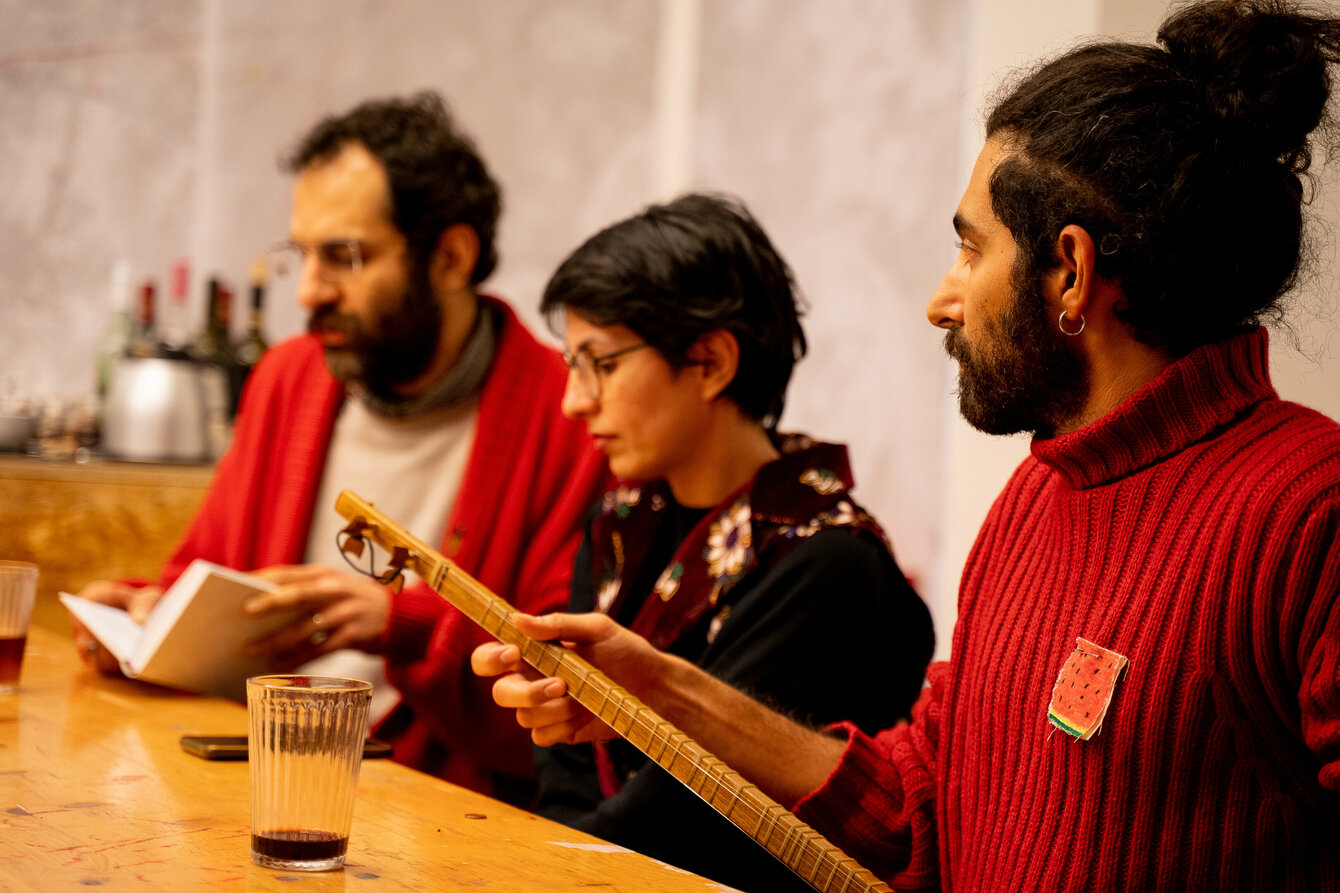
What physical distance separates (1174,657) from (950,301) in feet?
1.30

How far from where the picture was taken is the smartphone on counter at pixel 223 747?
4.52 ft

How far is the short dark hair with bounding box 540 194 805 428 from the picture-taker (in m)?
1.79

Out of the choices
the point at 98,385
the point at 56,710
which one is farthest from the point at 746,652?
the point at 98,385

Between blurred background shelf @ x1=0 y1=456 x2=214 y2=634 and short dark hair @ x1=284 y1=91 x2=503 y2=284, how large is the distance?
2.55 feet

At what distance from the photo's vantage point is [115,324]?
10.6ft

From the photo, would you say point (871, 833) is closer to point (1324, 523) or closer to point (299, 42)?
point (1324, 523)

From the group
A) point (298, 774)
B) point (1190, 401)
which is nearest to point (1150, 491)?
point (1190, 401)

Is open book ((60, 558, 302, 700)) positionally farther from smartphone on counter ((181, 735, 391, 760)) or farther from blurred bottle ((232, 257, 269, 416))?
blurred bottle ((232, 257, 269, 416))

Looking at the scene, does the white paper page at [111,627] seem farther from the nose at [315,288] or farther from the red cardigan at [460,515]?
the nose at [315,288]

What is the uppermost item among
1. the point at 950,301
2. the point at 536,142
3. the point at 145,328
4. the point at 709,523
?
the point at 536,142

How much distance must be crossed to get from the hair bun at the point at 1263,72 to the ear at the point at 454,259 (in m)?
1.66

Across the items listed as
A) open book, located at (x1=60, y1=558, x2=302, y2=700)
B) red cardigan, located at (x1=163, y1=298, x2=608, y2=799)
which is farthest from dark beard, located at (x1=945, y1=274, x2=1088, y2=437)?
red cardigan, located at (x1=163, y1=298, x2=608, y2=799)

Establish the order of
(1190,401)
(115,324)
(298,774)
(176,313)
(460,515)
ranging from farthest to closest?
(176,313) < (115,324) < (460,515) < (1190,401) < (298,774)

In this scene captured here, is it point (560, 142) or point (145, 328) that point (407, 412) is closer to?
point (145, 328)
